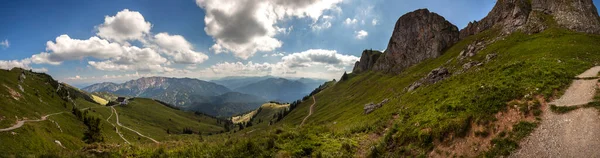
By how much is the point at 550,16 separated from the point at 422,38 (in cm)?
9385

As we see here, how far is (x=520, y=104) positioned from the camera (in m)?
17.8

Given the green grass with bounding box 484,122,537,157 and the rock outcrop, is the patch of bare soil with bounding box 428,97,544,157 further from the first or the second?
the rock outcrop

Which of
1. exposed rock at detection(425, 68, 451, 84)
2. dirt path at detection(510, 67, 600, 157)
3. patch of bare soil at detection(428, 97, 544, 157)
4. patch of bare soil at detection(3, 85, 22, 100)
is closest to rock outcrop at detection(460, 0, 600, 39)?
exposed rock at detection(425, 68, 451, 84)

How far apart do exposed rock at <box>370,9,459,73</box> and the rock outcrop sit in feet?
131

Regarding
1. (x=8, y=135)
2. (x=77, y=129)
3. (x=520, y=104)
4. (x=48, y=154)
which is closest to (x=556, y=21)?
(x=520, y=104)

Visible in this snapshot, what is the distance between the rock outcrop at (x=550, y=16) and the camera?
68.8 metres

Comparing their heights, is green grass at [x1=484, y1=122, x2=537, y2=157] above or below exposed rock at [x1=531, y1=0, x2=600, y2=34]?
below

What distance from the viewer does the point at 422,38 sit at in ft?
567

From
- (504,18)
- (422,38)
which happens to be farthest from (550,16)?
(422,38)

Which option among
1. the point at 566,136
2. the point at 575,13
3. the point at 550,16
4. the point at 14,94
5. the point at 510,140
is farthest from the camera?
the point at 14,94

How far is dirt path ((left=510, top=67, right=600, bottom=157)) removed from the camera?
43.1 feet

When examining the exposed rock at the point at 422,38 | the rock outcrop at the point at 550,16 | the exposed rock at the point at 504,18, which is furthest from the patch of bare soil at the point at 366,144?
the exposed rock at the point at 422,38

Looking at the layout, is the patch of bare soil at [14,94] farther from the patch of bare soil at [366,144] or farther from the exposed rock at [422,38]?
the exposed rock at [422,38]

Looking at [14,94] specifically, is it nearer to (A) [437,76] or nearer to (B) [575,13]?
(A) [437,76]
